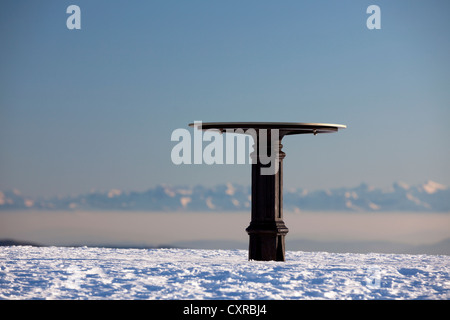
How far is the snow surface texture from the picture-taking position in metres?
14.4

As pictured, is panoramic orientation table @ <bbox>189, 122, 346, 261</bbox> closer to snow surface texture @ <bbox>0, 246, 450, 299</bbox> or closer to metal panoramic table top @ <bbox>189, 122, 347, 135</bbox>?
metal panoramic table top @ <bbox>189, 122, 347, 135</bbox>

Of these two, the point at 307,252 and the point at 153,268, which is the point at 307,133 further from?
the point at 307,252

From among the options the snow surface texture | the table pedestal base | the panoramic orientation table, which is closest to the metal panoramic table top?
the panoramic orientation table

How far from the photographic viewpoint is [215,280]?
15992 millimetres

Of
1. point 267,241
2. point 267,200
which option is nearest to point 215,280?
point 267,241

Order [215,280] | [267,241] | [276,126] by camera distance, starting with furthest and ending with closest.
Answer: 1. [267,241]
2. [276,126]
3. [215,280]

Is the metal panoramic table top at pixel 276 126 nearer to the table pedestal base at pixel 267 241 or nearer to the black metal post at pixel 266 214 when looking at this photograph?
the black metal post at pixel 266 214

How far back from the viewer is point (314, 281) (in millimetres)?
16141

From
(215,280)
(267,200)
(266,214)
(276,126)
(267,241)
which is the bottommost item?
(215,280)

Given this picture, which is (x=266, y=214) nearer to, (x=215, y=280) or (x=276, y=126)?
(x=276, y=126)

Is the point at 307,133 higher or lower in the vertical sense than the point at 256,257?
higher
